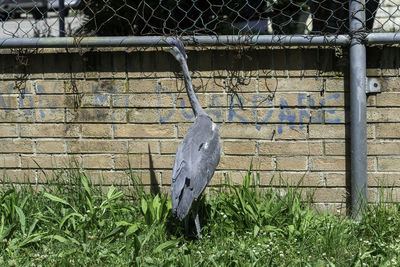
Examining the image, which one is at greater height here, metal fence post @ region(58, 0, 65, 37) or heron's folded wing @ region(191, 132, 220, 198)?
metal fence post @ region(58, 0, 65, 37)

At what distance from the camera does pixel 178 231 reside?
12.3 ft

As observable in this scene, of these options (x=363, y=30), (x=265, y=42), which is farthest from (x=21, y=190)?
(x=363, y=30)

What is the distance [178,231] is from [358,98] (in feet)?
5.11

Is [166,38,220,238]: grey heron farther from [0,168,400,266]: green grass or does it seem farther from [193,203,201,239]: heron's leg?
[0,168,400,266]: green grass

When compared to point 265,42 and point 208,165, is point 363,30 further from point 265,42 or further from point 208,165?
point 208,165

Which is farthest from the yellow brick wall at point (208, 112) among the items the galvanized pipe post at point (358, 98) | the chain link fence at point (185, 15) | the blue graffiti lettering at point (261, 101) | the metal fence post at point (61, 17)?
the metal fence post at point (61, 17)

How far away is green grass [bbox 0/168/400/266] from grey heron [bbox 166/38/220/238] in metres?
0.27

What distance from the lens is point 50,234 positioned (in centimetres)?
374

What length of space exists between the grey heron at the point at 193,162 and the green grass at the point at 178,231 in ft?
0.88

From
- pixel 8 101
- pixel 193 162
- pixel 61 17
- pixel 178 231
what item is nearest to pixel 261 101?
pixel 193 162

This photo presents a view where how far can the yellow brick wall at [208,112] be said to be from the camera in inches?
155

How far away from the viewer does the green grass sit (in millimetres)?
3316

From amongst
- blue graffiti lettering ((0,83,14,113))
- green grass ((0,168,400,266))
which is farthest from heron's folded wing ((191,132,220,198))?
blue graffiti lettering ((0,83,14,113))

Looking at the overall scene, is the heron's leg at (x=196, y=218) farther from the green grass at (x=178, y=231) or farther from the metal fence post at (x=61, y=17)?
the metal fence post at (x=61, y=17)
